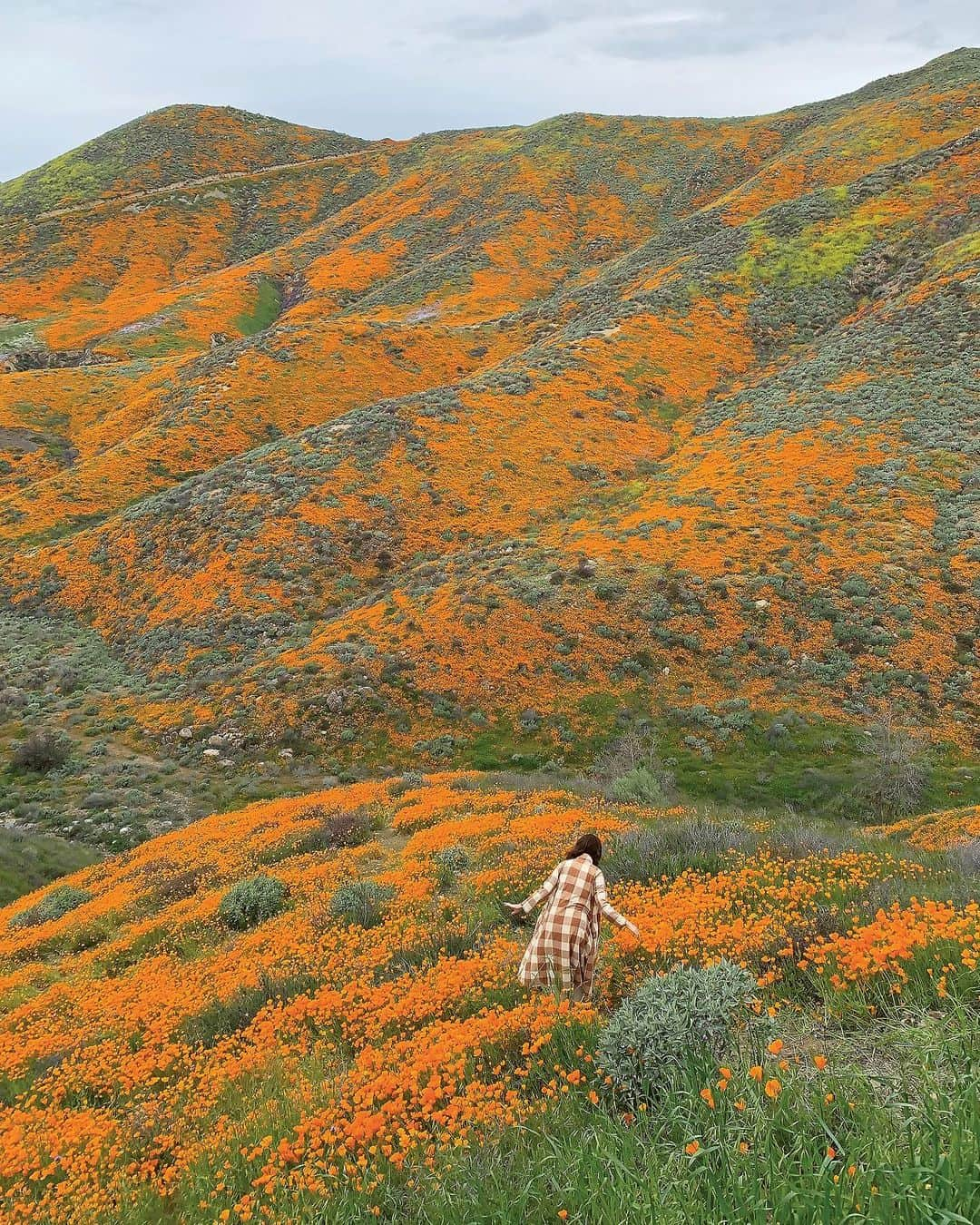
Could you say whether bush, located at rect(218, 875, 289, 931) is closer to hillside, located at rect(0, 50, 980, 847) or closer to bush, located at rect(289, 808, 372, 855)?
bush, located at rect(289, 808, 372, 855)

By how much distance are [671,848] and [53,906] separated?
11.7 metres

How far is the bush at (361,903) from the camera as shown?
9.73 metres

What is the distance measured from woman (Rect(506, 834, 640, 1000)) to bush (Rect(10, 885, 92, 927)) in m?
10.9

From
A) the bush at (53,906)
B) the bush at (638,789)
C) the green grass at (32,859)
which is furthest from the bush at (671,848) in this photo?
the green grass at (32,859)

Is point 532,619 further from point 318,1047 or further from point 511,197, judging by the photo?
point 511,197

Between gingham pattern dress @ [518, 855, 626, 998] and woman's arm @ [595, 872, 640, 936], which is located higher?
woman's arm @ [595, 872, 640, 936]

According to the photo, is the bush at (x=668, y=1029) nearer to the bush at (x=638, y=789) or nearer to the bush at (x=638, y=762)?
the bush at (x=638, y=789)

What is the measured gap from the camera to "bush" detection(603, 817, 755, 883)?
931 centimetres

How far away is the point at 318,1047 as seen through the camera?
660cm

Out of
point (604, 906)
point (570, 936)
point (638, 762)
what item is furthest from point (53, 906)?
point (638, 762)

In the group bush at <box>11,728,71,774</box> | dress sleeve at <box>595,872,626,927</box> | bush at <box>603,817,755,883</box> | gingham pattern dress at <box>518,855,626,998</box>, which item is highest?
dress sleeve at <box>595,872,626,927</box>

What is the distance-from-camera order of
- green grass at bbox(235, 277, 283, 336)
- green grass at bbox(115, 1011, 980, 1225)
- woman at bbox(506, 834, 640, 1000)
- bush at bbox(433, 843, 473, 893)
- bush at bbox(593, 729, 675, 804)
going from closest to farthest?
green grass at bbox(115, 1011, 980, 1225) < woman at bbox(506, 834, 640, 1000) < bush at bbox(433, 843, 473, 893) < bush at bbox(593, 729, 675, 804) < green grass at bbox(235, 277, 283, 336)

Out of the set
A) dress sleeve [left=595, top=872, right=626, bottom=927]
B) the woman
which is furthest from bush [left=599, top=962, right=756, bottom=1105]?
the woman

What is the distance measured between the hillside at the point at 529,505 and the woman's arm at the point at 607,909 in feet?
43.2
